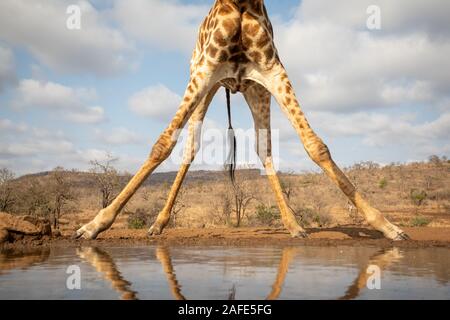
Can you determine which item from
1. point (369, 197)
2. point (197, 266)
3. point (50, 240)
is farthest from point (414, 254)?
point (369, 197)

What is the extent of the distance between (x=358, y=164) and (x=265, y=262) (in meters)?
41.6

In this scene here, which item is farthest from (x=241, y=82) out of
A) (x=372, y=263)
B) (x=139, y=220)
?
(x=139, y=220)

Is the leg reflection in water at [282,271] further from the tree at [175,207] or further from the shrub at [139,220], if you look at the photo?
the shrub at [139,220]

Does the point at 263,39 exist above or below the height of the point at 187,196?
above

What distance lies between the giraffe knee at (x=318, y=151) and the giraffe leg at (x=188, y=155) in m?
2.84

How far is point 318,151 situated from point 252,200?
2926 centimetres

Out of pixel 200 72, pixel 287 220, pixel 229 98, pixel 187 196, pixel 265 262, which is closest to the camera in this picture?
pixel 265 262

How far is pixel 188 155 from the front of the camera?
9188 millimetres

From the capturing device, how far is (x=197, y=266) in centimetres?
424

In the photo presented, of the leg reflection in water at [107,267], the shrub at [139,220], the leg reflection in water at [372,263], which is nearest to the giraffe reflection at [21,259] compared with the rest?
the leg reflection in water at [107,267]

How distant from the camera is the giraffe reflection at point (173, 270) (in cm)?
295

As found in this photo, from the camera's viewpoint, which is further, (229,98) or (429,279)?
(229,98)

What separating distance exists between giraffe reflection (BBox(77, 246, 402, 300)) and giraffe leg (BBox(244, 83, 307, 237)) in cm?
275
